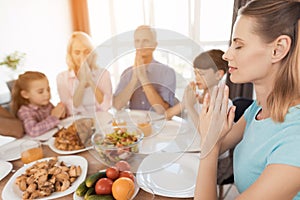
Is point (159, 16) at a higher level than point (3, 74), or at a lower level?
higher

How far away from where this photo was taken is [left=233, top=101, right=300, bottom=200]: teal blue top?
683 millimetres

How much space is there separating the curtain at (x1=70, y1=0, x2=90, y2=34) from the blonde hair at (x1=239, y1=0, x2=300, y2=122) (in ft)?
10.8

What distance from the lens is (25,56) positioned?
3174mm

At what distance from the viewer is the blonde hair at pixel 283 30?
0.70m

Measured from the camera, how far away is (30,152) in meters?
1.13

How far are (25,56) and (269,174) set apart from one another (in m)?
3.14

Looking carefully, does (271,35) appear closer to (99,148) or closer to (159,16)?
(99,148)

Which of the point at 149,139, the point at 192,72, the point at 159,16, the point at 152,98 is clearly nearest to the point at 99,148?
the point at 149,139

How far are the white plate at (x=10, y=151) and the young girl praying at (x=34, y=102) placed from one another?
202 millimetres

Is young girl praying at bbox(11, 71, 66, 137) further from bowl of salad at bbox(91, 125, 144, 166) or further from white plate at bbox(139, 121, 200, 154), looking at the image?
white plate at bbox(139, 121, 200, 154)

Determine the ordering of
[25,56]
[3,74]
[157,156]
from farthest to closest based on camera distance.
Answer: [25,56] → [3,74] → [157,156]

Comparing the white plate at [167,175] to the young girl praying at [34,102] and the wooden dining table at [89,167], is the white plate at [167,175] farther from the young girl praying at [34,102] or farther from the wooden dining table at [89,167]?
the young girl praying at [34,102]

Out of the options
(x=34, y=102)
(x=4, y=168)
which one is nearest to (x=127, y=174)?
(x=4, y=168)

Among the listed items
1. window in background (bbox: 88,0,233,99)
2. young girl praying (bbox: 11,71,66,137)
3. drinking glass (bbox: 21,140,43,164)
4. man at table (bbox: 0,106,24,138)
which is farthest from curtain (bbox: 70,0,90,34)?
drinking glass (bbox: 21,140,43,164)
